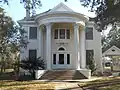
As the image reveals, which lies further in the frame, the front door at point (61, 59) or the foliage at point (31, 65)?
the front door at point (61, 59)

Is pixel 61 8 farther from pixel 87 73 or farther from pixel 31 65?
pixel 87 73

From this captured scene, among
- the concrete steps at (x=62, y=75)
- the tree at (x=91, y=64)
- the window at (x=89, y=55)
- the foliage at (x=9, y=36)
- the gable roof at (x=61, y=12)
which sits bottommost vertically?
the concrete steps at (x=62, y=75)

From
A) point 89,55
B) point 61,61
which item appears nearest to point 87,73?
point 61,61

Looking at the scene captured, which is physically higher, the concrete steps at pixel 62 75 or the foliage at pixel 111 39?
the foliage at pixel 111 39

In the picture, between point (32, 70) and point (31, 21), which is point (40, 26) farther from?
point (32, 70)

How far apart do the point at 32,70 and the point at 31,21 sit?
8.87 meters

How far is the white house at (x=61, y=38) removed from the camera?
30938 millimetres

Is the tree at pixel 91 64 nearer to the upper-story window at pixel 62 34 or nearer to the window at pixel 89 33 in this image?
the window at pixel 89 33

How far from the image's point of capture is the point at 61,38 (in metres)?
33.9

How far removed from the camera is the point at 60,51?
33.7 metres

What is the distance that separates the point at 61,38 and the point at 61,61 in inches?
131

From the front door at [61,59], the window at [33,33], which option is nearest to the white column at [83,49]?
the front door at [61,59]

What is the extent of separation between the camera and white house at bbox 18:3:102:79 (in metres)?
30.9

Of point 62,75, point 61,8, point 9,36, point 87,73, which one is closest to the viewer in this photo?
point 62,75
